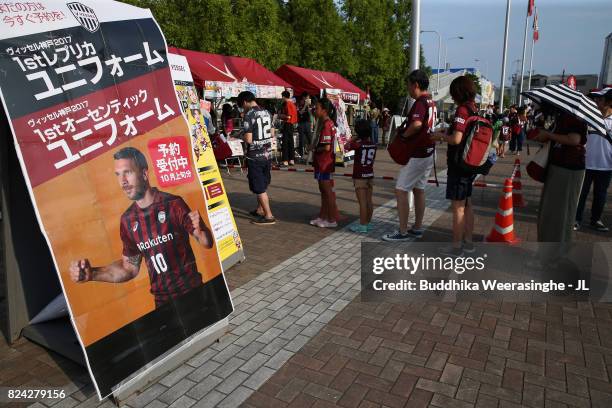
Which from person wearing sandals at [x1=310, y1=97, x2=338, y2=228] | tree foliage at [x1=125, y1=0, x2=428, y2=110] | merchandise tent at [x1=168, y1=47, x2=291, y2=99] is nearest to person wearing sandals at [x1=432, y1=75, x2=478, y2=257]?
person wearing sandals at [x1=310, y1=97, x2=338, y2=228]

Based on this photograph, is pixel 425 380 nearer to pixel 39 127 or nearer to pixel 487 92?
pixel 39 127

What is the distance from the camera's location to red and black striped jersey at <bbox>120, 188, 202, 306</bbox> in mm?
2746

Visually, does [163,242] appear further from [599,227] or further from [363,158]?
[599,227]

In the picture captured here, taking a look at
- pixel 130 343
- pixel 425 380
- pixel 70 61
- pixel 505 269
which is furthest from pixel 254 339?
pixel 505 269

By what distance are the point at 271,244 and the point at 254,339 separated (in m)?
2.44

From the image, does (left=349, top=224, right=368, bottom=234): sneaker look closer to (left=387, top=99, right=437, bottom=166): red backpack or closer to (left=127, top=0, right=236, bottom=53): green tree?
(left=387, top=99, right=437, bottom=166): red backpack

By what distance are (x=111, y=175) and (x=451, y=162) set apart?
3.53 metres

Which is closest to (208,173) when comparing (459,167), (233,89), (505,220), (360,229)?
(360,229)

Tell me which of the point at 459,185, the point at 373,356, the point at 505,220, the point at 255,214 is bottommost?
the point at 255,214

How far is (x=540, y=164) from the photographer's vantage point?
4.46 meters

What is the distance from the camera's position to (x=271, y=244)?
5.78m

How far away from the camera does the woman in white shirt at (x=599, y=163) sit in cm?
610

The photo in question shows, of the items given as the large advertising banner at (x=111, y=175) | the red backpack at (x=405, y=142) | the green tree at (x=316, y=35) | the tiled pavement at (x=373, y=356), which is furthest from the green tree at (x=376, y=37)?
the large advertising banner at (x=111, y=175)

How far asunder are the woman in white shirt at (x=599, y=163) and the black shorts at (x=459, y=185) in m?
2.44
